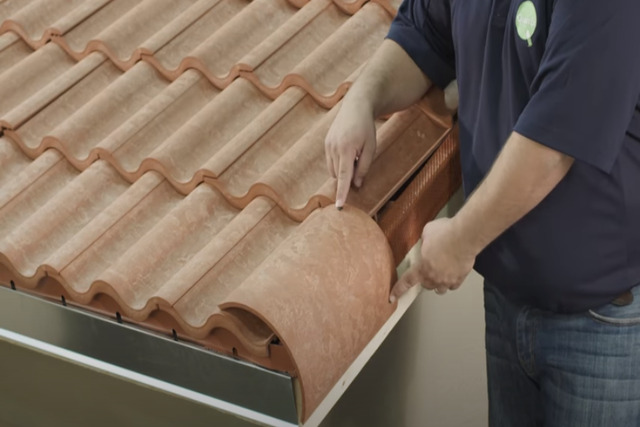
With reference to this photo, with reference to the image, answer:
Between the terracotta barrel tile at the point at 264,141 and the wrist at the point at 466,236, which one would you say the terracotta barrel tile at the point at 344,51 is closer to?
the terracotta barrel tile at the point at 264,141

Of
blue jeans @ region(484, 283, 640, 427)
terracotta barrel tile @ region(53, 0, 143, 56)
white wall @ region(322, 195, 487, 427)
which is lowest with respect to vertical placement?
white wall @ region(322, 195, 487, 427)

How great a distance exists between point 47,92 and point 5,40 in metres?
0.34

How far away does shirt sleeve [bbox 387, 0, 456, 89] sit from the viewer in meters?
2.22

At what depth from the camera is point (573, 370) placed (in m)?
2.06

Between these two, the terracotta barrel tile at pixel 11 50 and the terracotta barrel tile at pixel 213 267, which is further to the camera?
the terracotta barrel tile at pixel 11 50

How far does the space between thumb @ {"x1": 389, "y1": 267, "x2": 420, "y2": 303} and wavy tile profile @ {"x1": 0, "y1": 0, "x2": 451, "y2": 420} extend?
2 cm

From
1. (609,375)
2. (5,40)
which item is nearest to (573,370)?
(609,375)

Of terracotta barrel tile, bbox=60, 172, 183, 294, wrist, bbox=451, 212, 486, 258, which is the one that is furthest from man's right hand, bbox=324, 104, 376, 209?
terracotta barrel tile, bbox=60, 172, 183, 294

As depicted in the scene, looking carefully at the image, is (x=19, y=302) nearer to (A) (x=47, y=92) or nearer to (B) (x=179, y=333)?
(B) (x=179, y=333)

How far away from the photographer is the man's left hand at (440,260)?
6.23 ft

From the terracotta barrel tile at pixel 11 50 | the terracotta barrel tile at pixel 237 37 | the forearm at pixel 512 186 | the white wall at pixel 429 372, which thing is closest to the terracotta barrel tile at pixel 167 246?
the terracotta barrel tile at pixel 237 37

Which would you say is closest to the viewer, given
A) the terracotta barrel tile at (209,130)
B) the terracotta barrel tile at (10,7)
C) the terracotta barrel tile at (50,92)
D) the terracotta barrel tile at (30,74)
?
the terracotta barrel tile at (209,130)

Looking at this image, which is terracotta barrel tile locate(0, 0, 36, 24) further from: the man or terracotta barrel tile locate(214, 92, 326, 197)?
the man

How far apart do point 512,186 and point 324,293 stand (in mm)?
387
